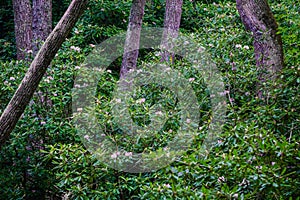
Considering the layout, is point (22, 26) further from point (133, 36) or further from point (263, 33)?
point (263, 33)

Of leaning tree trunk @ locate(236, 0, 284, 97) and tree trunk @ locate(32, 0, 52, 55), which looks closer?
leaning tree trunk @ locate(236, 0, 284, 97)

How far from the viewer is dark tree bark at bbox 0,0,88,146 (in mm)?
4535

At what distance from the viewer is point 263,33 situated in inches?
211

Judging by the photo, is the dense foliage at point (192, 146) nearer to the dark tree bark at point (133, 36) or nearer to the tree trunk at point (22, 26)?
the dark tree bark at point (133, 36)

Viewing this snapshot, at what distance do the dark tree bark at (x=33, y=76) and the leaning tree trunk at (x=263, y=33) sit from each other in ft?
6.70

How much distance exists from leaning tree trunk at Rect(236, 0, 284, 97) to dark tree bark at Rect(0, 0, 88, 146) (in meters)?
2.04

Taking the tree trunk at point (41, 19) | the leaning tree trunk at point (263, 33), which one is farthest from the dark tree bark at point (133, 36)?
the tree trunk at point (41, 19)

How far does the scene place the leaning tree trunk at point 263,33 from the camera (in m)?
5.27

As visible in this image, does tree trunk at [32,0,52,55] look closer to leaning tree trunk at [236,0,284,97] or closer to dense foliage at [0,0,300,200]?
dense foliage at [0,0,300,200]

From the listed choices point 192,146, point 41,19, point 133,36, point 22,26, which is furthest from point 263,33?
point 22,26

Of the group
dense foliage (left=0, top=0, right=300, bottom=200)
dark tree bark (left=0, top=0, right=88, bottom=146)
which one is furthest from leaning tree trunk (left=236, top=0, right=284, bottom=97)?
dark tree bark (left=0, top=0, right=88, bottom=146)

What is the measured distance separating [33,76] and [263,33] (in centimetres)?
266

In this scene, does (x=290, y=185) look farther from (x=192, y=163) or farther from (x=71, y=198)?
(x=71, y=198)

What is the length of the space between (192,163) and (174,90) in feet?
5.27
